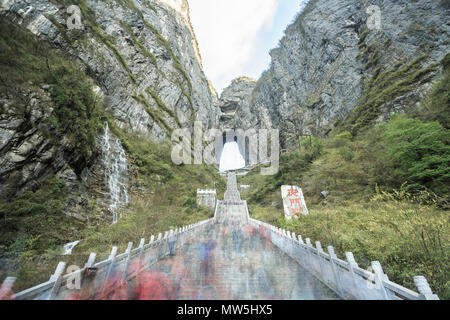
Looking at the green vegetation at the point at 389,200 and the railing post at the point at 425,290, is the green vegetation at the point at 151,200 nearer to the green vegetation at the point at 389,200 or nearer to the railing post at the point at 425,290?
the green vegetation at the point at 389,200

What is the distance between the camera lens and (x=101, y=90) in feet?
74.2

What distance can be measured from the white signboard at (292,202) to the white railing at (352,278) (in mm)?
8863

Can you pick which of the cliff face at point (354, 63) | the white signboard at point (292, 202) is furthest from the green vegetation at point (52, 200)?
the cliff face at point (354, 63)

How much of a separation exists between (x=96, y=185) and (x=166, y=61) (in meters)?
31.2

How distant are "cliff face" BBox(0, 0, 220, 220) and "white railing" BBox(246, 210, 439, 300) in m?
11.9

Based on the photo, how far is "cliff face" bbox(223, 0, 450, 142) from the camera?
2442 cm

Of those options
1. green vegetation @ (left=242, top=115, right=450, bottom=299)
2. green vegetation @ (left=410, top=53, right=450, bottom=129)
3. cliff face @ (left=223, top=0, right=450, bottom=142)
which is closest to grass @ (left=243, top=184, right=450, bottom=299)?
green vegetation @ (left=242, top=115, right=450, bottom=299)

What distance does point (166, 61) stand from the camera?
38094 mm

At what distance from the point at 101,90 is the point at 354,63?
3993cm

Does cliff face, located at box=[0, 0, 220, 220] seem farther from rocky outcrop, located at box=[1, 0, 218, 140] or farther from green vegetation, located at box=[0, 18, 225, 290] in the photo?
green vegetation, located at box=[0, 18, 225, 290]

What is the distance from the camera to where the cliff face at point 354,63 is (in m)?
24.4
